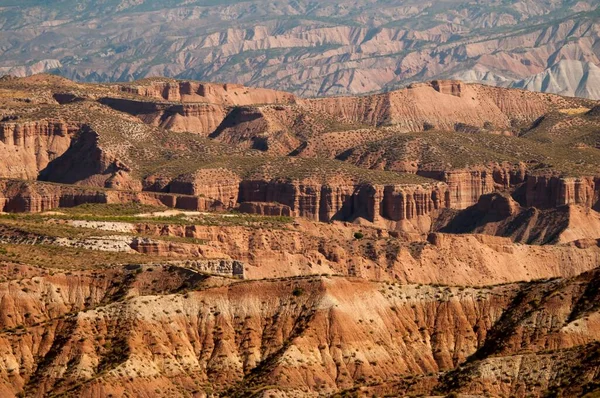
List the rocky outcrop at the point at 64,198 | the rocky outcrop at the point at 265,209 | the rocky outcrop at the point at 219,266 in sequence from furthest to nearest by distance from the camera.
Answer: the rocky outcrop at the point at 265,209
the rocky outcrop at the point at 64,198
the rocky outcrop at the point at 219,266

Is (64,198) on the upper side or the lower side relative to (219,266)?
lower

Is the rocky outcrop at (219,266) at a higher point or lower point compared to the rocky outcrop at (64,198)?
higher

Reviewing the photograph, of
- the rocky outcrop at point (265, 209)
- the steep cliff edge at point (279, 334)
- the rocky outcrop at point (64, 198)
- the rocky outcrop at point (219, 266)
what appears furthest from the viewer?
the rocky outcrop at point (265, 209)

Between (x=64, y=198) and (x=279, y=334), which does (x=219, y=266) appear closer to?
(x=279, y=334)

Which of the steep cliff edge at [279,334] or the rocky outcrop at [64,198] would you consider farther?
the rocky outcrop at [64,198]

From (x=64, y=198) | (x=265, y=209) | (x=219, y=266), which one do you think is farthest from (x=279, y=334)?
(x=265, y=209)

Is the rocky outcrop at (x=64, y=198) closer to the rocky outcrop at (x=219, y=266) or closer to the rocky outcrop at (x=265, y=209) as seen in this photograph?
the rocky outcrop at (x=265, y=209)

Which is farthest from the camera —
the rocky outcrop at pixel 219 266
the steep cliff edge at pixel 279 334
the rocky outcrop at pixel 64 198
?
the rocky outcrop at pixel 64 198

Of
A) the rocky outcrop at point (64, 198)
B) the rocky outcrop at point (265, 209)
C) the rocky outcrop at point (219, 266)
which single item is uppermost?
the rocky outcrop at point (219, 266)

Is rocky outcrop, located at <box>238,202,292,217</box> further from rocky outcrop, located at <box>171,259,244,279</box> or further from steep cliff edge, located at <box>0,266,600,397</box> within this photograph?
steep cliff edge, located at <box>0,266,600,397</box>

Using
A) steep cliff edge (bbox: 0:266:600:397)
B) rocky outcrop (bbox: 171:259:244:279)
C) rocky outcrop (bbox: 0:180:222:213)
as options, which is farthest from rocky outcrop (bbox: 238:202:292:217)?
steep cliff edge (bbox: 0:266:600:397)

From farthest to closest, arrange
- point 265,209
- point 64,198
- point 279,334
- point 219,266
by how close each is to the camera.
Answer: point 265,209 → point 64,198 → point 219,266 → point 279,334

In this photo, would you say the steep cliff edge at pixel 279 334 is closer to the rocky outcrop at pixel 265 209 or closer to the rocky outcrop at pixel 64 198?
the rocky outcrop at pixel 64 198

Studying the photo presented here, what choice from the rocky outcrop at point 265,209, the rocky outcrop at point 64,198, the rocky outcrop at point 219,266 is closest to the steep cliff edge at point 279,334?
the rocky outcrop at point 219,266
